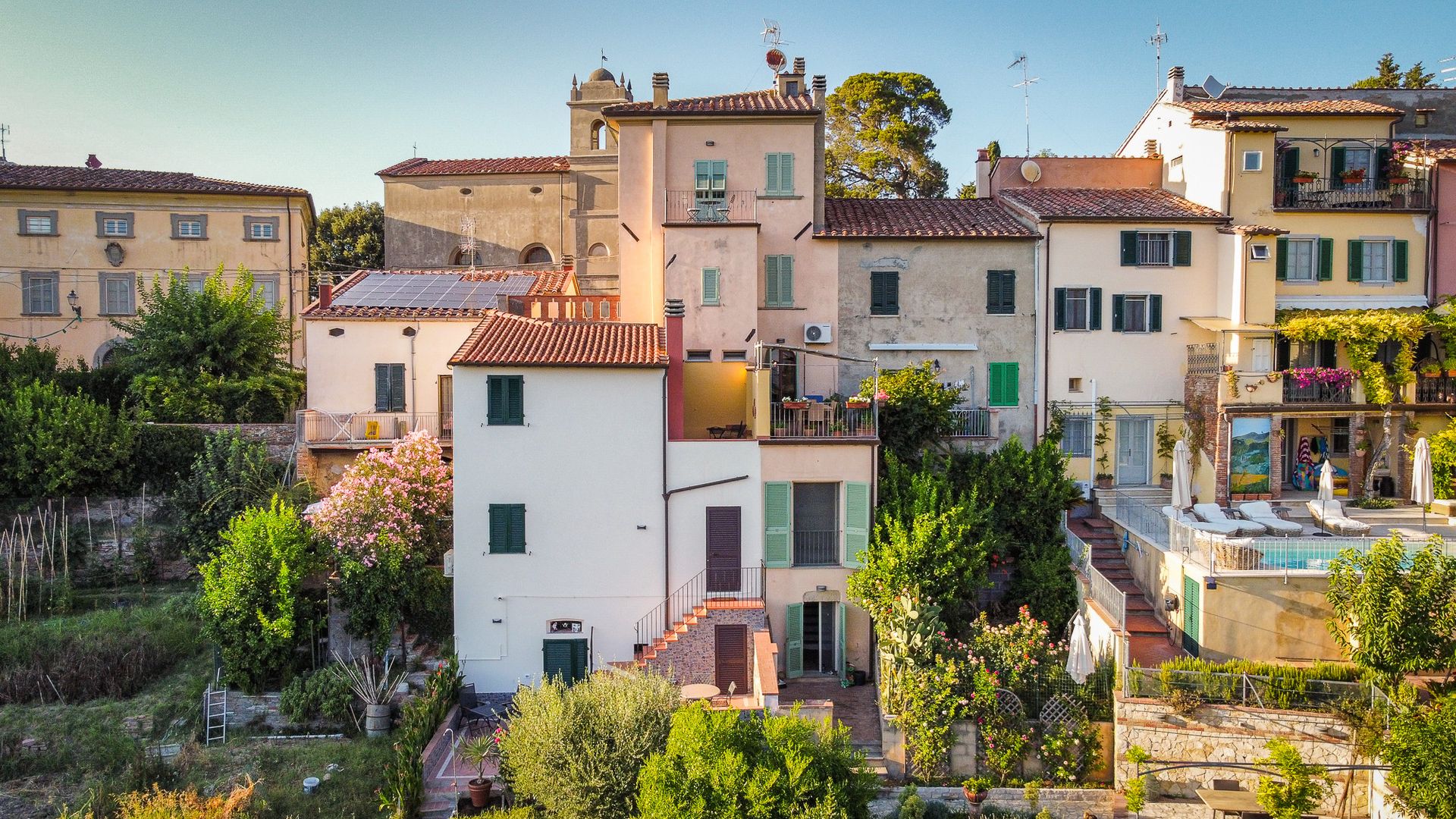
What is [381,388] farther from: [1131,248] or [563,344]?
[1131,248]

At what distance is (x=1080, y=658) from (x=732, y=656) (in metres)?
6.56

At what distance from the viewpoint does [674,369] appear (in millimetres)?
22250

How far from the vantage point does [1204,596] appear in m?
20.0

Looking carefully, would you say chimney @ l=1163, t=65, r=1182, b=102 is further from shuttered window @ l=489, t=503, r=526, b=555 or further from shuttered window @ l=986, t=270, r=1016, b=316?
shuttered window @ l=489, t=503, r=526, b=555

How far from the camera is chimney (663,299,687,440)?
22172 millimetres

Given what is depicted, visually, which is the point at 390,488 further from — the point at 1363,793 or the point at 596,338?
the point at 1363,793

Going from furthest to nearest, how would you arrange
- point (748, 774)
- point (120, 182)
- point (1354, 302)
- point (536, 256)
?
1. point (536, 256)
2. point (120, 182)
3. point (1354, 302)
4. point (748, 774)

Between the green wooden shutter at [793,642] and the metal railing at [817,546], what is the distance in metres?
0.99

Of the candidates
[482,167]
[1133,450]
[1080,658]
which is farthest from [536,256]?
[1080,658]

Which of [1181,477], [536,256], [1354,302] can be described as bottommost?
[1181,477]

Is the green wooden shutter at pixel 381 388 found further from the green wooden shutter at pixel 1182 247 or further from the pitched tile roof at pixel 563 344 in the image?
the green wooden shutter at pixel 1182 247

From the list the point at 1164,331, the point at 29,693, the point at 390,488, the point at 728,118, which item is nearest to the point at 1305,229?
the point at 1164,331

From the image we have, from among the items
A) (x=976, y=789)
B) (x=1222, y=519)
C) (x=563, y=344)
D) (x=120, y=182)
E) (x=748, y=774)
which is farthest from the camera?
(x=120, y=182)

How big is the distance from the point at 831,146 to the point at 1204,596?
22571mm
